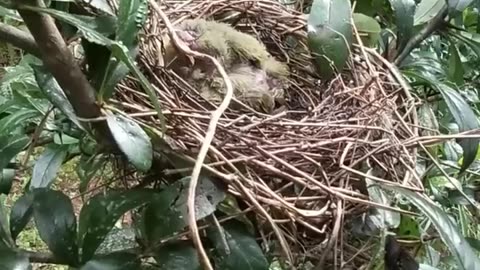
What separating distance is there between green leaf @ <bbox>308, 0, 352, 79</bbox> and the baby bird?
14 centimetres

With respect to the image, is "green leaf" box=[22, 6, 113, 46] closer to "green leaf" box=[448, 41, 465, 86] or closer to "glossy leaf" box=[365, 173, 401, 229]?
"glossy leaf" box=[365, 173, 401, 229]

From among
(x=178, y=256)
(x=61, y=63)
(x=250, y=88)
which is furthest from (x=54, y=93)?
(x=250, y=88)

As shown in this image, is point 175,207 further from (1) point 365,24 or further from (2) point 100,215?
(1) point 365,24

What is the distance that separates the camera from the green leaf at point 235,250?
0.56 meters

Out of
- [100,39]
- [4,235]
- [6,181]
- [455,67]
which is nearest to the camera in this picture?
[100,39]

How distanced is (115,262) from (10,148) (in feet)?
0.67

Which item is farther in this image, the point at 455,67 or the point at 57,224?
the point at 455,67

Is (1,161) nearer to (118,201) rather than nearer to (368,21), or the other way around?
(118,201)

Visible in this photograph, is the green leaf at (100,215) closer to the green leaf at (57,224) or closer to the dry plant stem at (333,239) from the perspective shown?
Result: the green leaf at (57,224)

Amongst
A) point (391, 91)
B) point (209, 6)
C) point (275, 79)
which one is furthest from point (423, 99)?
point (209, 6)

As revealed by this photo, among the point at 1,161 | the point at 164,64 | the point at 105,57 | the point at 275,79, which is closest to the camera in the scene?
the point at 105,57

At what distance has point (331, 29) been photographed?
780mm

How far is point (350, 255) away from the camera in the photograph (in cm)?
64

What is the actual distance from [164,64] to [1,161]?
0.68 ft
